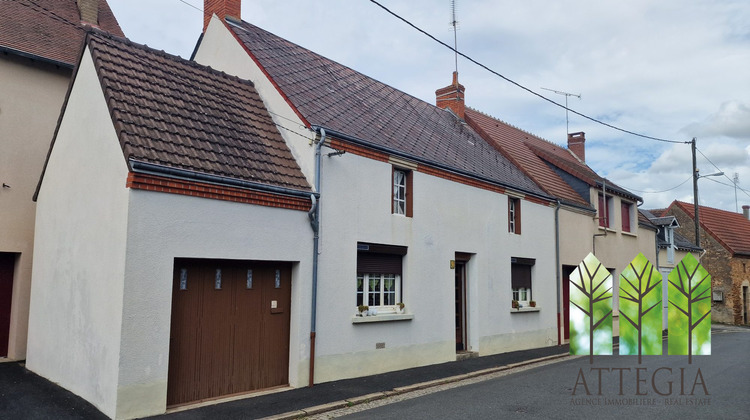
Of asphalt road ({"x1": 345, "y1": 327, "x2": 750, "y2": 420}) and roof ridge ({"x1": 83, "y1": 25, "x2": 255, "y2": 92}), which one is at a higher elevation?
roof ridge ({"x1": 83, "y1": 25, "x2": 255, "y2": 92})

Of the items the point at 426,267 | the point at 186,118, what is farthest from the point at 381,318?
the point at 186,118

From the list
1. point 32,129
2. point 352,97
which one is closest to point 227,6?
point 352,97

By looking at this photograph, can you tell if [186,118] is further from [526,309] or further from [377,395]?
[526,309]

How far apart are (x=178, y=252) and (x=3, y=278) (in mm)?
5773

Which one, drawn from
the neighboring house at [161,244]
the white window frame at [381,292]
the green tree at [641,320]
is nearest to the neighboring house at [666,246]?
the green tree at [641,320]

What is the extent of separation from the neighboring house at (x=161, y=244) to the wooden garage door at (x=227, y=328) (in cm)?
2

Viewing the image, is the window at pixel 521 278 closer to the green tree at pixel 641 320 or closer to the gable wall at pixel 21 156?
the green tree at pixel 641 320

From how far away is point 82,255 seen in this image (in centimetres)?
827

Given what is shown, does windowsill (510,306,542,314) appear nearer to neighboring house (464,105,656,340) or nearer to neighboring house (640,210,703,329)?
neighboring house (464,105,656,340)

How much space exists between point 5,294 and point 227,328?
5.75 m

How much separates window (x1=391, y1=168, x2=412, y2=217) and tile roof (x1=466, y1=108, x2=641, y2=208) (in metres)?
7.01

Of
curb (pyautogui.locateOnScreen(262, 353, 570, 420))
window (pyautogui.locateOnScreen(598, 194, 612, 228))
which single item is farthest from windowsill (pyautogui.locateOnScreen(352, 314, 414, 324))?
window (pyautogui.locateOnScreen(598, 194, 612, 228))

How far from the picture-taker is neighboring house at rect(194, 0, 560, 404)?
10.1 metres

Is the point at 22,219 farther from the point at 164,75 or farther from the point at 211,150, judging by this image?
the point at 211,150
